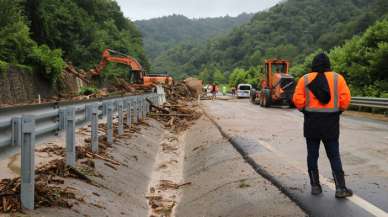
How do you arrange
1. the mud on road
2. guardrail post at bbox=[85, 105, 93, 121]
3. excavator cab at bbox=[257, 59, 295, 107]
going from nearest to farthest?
the mud on road < guardrail post at bbox=[85, 105, 93, 121] < excavator cab at bbox=[257, 59, 295, 107]

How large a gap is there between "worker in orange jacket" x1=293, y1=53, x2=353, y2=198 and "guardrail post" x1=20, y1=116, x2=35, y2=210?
3.46 metres

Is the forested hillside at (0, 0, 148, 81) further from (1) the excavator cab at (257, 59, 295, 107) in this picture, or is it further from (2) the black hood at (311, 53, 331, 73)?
(2) the black hood at (311, 53, 331, 73)

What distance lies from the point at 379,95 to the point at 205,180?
79.8 ft

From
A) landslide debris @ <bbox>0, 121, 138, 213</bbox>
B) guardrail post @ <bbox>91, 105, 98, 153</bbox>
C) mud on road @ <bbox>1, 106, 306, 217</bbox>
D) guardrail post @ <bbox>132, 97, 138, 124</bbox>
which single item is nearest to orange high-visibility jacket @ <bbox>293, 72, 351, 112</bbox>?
mud on road @ <bbox>1, 106, 306, 217</bbox>

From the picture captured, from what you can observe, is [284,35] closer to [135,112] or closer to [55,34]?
[55,34]

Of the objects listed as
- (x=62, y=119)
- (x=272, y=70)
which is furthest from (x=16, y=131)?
(x=272, y=70)

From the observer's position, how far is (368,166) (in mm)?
9453

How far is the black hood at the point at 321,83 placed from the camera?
6.88 metres

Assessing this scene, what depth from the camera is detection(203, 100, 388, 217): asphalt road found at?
6.55 metres

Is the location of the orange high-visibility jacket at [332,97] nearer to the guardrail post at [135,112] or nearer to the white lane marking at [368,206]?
the white lane marking at [368,206]

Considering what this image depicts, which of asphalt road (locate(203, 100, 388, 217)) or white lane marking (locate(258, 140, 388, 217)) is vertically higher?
white lane marking (locate(258, 140, 388, 217))

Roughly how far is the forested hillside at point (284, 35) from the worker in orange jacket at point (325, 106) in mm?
89376

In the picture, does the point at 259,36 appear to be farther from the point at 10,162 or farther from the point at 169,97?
the point at 10,162

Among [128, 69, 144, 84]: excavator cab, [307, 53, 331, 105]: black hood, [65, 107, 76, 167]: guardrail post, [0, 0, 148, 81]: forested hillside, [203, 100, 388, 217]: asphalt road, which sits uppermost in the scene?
[0, 0, 148, 81]: forested hillside
